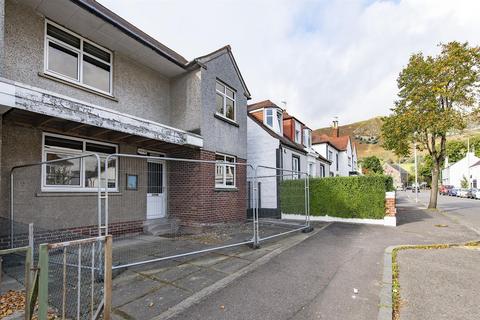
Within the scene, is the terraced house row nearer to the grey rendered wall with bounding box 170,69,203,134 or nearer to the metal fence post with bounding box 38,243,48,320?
the grey rendered wall with bounding box 170,69,203,134

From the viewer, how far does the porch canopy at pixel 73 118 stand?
544 centimetres

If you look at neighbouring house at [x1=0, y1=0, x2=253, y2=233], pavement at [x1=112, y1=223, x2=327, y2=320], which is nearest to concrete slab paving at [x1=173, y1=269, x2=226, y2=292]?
pavement at [x1=112, y1=223, x2=327, y2=320]

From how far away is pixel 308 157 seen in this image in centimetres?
2131

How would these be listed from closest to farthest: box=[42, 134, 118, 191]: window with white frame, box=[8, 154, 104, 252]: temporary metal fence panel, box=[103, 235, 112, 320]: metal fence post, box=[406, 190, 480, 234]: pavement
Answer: box=[103, 235, 112, 320]: metal fence post
box=[8, 154, 104, 252]: temporary metal fence panel
box=[42, 134, 118, 191]: window with white frame
box=[406, 190, 480, 234]: pavement

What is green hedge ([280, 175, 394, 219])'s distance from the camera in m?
12.0

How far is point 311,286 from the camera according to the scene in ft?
16.6

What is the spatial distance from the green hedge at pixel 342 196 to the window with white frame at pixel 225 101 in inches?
178

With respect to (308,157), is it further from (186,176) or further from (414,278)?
(414,278)

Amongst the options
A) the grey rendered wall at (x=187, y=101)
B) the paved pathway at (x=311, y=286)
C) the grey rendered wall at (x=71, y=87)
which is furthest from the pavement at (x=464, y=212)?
the grey rendered wall at (x=71, y=87)

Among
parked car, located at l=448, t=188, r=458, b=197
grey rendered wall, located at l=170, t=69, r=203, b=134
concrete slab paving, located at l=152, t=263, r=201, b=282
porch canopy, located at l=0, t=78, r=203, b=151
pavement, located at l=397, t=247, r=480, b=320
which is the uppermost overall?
grey rendered wall, located at l=170, t=69, r=203, b=134

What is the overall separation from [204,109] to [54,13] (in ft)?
17.4

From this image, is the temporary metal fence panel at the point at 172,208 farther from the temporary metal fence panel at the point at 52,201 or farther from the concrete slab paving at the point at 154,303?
the concrete slab paving at the point at 154,303

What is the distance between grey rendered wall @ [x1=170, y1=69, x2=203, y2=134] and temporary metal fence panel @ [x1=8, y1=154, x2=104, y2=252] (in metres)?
3.80

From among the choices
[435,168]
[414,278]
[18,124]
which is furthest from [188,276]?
[435,168]
